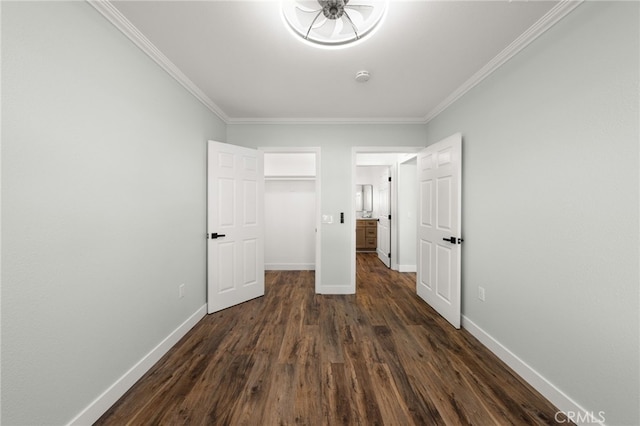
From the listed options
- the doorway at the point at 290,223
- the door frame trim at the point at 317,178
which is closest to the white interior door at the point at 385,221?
the doorway at the point at 290,223

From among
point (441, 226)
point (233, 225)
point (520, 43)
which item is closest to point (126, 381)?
point (233, 225)

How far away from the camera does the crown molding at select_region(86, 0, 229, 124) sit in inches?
54.4

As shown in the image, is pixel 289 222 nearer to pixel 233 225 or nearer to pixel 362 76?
pixel 233 225

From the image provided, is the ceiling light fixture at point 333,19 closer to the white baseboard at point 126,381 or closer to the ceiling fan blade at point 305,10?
the ceiling fan blade at point 305,10

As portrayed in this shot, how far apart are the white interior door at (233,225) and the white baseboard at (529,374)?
2592 mm

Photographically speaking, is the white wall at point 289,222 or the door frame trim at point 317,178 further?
the white wall at point 289,222

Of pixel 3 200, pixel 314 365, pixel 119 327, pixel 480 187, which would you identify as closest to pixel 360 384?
pixel 314 365

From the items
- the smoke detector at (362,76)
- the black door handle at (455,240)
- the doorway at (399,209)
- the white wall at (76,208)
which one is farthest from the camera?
the doorway at (399,209)

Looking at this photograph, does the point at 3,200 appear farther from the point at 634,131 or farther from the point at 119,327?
Result: the point at 634,131

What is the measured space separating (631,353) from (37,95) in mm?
3123

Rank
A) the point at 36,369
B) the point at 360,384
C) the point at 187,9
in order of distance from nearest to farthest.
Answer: the point at 36,369 < the point at 187,9 < the point at 360,384

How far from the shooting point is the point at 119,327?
152 centimetres

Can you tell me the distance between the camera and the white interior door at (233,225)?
2678 mm

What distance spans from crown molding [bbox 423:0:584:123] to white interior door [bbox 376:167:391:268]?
8.35 feet
